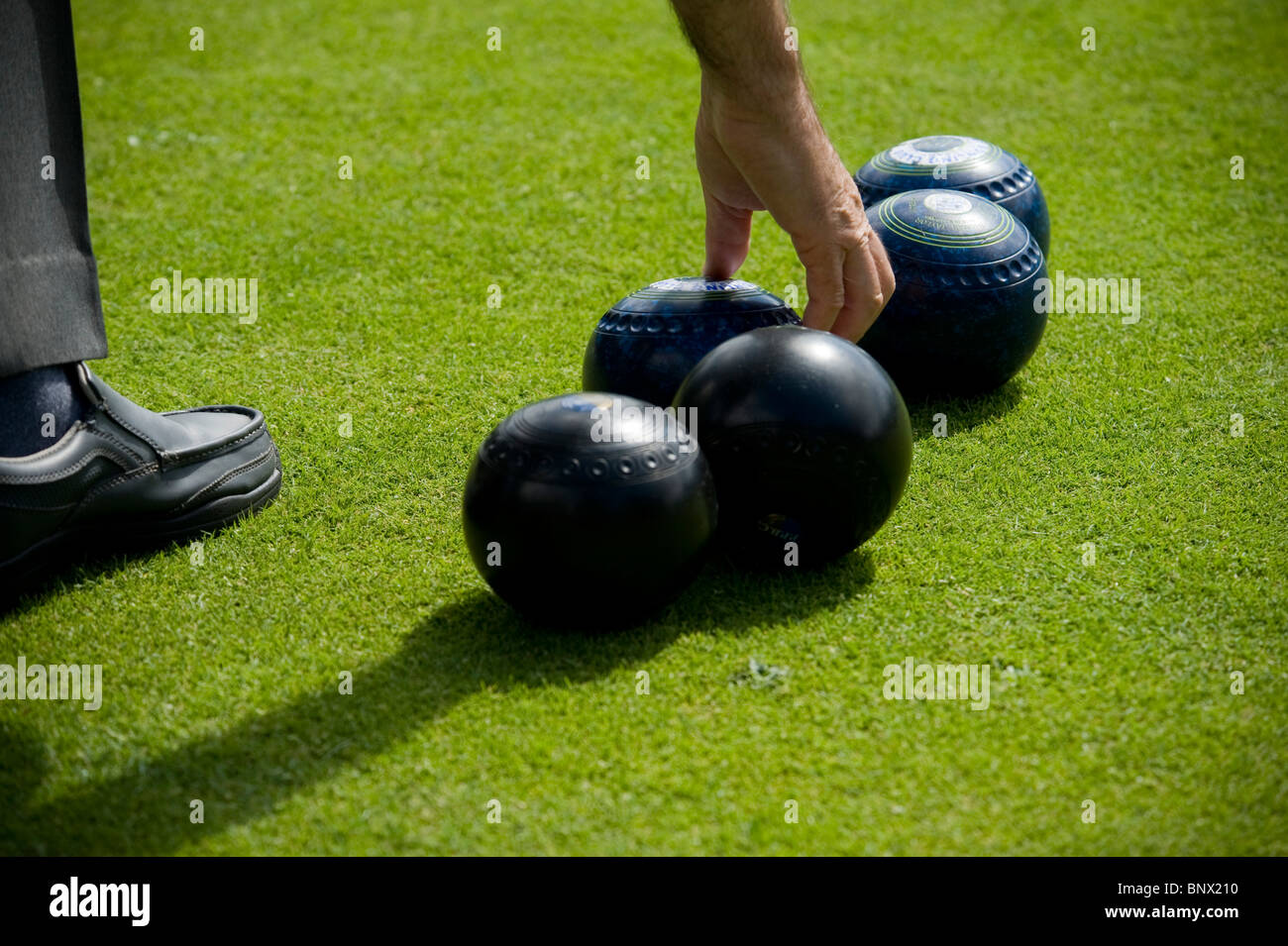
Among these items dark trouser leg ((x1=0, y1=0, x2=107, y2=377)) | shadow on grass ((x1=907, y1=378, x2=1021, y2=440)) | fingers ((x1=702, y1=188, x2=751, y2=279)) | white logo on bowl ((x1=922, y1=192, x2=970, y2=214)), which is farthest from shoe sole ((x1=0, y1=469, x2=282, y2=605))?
white logo on bowl ((x1=922, y1=192, x2=970, y2=214))

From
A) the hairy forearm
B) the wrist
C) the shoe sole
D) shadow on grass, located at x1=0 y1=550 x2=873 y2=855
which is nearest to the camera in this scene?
shadow on grass, located at x1=0 y1=550 x2=873 y2=855

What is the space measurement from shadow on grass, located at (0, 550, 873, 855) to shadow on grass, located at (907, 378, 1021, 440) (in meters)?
1.01

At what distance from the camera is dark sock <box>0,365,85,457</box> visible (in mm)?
3551

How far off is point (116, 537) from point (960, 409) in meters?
3.09

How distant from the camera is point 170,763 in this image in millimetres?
3010

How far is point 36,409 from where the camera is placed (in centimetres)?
361

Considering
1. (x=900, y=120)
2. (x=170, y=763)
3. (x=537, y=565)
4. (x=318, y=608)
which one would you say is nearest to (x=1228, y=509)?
(x=537, y=565)

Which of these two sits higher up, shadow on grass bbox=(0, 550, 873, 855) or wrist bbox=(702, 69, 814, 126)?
wrist bbox=(702, 69, 814, 126)

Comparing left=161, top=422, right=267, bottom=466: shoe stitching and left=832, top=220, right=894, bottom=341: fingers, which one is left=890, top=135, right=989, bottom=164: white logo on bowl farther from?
left=161, top=422, right=267, bottom=466: shoe stitching

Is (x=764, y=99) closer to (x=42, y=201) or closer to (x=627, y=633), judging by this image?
(x=627, y=633)

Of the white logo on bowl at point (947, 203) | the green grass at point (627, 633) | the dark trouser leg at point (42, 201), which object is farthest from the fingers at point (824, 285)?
the dark trouser leg at point (42, 201)

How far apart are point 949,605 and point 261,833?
6.58ft

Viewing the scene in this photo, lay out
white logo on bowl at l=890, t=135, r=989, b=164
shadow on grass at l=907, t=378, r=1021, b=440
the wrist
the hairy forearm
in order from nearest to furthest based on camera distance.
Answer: the hairy forearm, the wrist, shadow on grass at l=907, t=378, r=1021, b=440, white logo on bowl at l=890, t=135, r=989, b=164

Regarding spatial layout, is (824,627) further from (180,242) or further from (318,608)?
(180,242)
